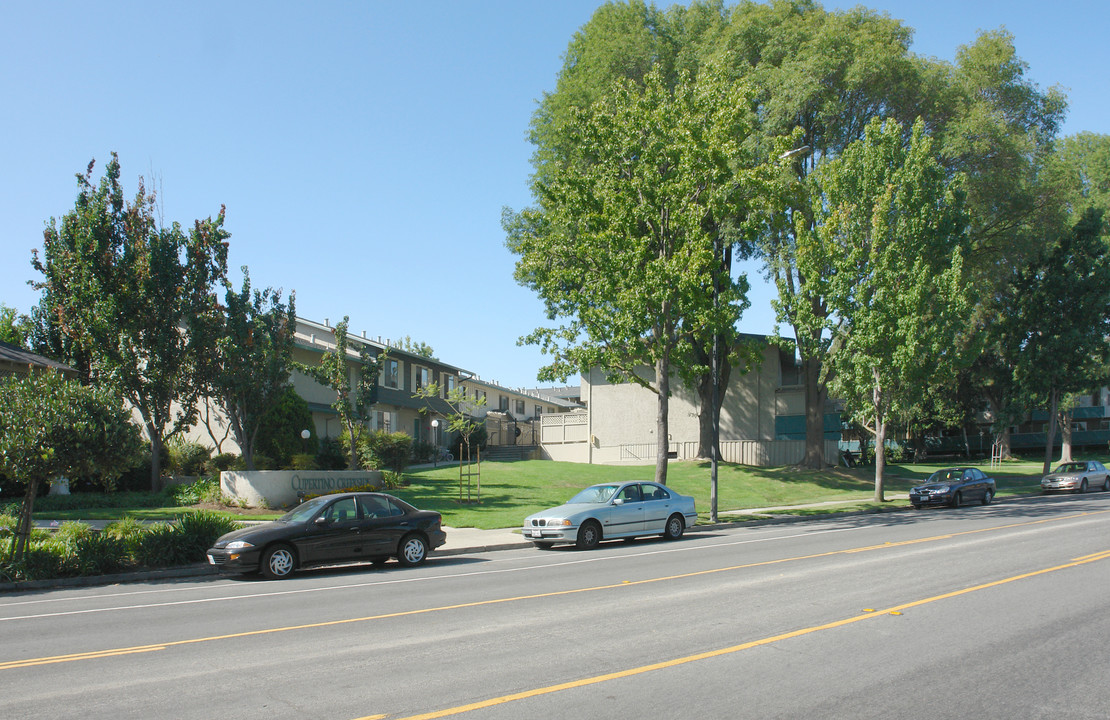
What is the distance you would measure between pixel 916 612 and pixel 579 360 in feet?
55.2

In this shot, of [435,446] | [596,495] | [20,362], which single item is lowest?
[596,495]

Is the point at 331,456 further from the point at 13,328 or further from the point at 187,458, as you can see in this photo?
the point at 13,328

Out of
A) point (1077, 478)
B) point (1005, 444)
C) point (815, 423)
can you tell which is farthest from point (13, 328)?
point (1005, 444)

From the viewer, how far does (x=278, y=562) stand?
47.4 ft

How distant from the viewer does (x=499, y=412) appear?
5903 cm

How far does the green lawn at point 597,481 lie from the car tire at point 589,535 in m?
4.19

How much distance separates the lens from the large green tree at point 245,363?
2569 centimetres

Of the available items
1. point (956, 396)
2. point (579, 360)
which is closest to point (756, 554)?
point (579, 360)

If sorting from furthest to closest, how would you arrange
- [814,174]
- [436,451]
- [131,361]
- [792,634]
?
[436,451] < [814,174] < [131,361] < [792,634]

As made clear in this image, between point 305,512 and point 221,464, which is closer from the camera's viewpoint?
point 305,512

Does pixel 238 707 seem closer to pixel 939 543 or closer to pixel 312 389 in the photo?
pixel 939 543

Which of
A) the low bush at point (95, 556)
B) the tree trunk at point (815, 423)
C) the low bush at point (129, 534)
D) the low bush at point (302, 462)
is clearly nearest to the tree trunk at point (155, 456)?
the low bush at point (302, 462)

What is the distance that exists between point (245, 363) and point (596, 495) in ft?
42.0

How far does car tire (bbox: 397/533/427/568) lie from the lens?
15820mm
